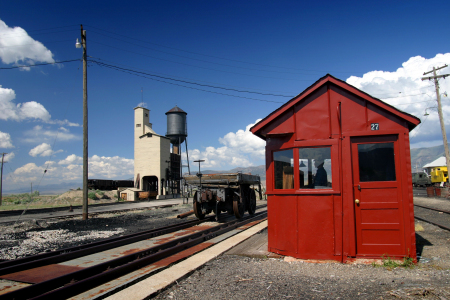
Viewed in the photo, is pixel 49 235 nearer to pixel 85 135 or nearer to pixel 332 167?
pixel 85 135

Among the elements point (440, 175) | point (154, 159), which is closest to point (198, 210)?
point (154, 159)

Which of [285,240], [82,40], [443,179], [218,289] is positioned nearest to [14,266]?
[218,289]

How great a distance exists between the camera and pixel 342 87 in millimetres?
6570

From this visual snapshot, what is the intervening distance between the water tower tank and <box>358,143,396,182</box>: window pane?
134ft

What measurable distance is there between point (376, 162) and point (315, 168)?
1.27 meters

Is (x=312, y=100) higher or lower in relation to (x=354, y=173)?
Result: higher

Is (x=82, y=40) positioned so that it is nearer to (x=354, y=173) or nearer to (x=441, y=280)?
(x=354, y=173)

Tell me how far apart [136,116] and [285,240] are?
39.6 meters

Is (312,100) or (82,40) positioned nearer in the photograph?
(312,100)

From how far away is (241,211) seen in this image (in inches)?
551

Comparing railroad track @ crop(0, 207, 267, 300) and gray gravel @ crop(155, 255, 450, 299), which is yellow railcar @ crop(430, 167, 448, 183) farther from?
gray gravel @ crop(155, 255, 450, 299)

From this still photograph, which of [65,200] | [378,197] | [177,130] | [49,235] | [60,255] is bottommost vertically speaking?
[65,200]

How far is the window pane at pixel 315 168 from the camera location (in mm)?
6512

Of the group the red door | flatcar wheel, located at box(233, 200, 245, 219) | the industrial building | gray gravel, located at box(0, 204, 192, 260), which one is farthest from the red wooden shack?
the industrial building
